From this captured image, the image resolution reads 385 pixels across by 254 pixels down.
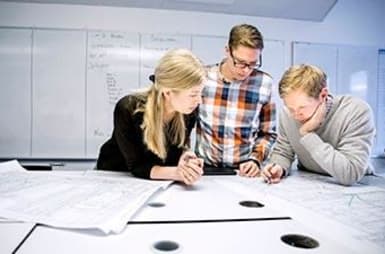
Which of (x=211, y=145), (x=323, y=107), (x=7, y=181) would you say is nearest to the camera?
(x=7, y=181)

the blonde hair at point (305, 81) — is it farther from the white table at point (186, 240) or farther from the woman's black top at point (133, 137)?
the white table at point (186, 240)

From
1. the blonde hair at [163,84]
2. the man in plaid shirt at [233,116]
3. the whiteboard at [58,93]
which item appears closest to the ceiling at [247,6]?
the whiteboard at [58,93]

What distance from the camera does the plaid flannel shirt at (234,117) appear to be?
1709 mm

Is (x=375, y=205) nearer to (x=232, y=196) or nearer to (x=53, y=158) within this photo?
(x=232, y=196)

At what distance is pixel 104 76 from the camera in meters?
3.10

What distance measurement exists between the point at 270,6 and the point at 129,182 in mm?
2618

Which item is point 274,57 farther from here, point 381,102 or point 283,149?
point 283,149

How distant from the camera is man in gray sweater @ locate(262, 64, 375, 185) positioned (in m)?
1.25

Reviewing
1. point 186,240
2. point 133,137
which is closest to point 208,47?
point 133,137

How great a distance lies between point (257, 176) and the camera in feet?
4.53

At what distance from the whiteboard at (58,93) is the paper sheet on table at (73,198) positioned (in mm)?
1852

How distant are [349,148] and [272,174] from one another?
310 mm

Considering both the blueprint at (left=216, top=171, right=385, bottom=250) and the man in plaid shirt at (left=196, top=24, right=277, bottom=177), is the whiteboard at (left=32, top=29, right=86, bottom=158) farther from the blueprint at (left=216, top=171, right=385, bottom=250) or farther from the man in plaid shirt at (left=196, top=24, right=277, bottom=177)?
the blueprint at (left=216, top=171, right=385, bottom=250)

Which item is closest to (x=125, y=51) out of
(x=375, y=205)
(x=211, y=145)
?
(x=211, y=145)
